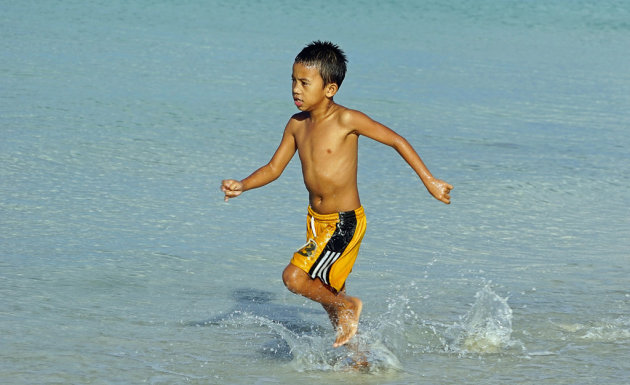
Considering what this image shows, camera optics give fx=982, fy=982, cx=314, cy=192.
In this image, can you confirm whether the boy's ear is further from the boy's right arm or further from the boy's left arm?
the boy's right arm

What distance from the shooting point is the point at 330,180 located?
4465 millimetres

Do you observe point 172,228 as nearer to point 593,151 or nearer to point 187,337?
point 187,337

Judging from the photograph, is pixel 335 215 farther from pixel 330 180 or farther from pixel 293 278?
pixel 293 278

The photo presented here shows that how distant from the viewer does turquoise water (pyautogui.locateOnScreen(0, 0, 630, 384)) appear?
4.55 m

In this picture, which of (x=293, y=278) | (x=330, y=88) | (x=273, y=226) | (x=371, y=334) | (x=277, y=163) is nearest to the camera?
(x=293, y=278)

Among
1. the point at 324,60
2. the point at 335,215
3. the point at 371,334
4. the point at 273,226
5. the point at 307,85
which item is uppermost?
the point at 324,60

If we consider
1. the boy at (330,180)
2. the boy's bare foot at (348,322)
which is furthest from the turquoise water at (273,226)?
the boy at (330,180)

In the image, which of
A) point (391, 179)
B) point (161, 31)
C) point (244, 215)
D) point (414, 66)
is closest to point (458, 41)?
point (414, 66)

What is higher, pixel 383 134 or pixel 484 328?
pixel 383 134

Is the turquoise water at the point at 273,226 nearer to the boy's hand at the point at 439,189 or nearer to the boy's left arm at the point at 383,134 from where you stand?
the boy's hand at the point at 439,189

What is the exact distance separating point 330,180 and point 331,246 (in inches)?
11.9

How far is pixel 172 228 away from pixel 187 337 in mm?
1979

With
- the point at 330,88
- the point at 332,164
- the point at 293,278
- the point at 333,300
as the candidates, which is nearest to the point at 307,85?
the point at 330,88

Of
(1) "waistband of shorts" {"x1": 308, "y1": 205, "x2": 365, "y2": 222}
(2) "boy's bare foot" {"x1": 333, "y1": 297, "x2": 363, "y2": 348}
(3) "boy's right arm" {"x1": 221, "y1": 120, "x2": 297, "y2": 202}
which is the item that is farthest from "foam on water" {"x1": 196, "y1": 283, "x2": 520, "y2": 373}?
(3) "boy's right arm" {"x1": 221, "y1": 120, "x2": 297, "y2": 202}
